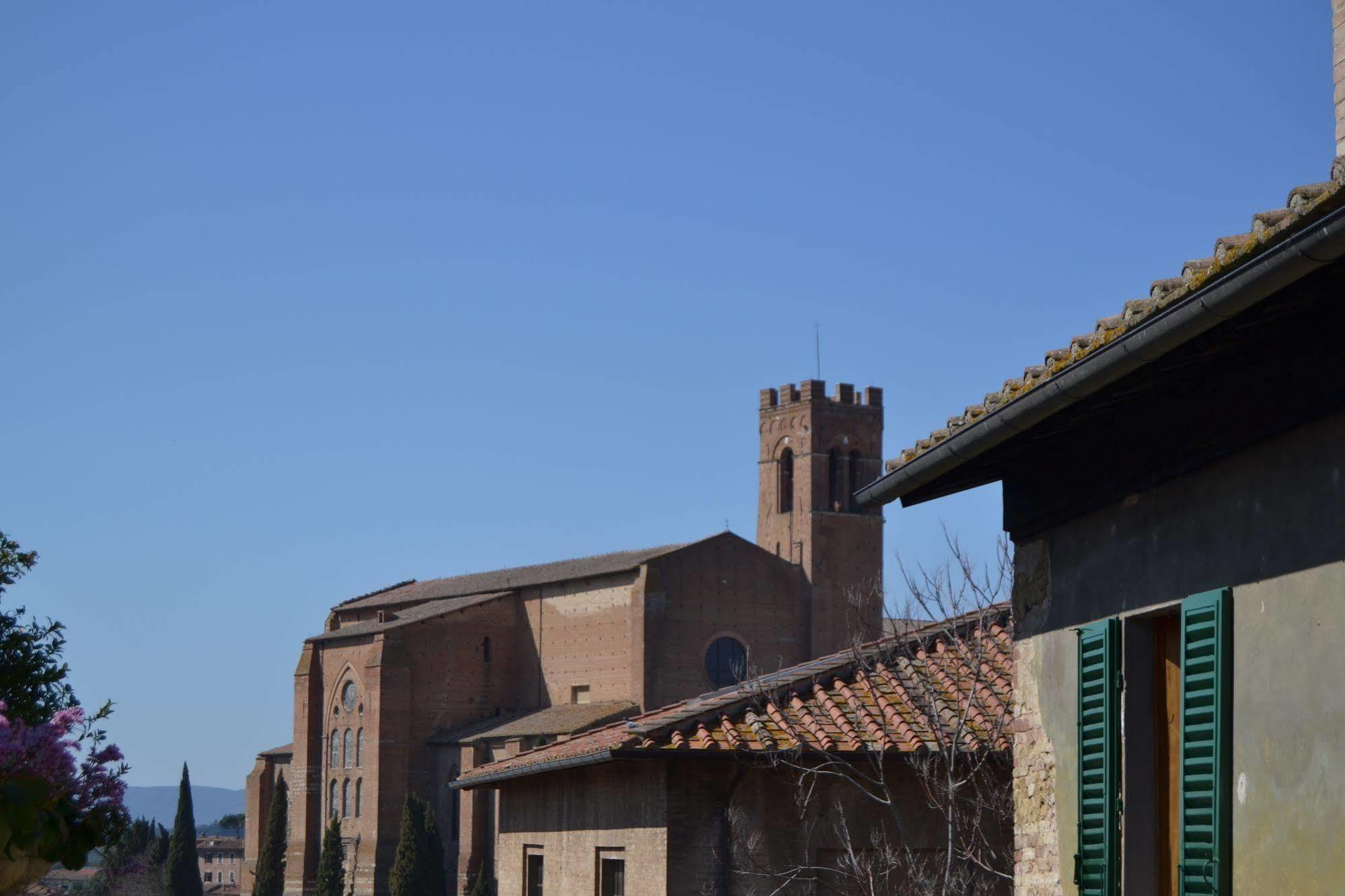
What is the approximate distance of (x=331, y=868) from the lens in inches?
2100

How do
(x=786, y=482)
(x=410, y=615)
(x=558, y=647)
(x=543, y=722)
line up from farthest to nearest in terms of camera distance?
1. (x=786, y=482)
2. (x=410, y=615)
3. (x=558, y=647)
4. (x=543, y=722)

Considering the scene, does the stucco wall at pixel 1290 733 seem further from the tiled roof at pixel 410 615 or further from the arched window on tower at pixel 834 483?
the arched window on tower at pixel 834 483

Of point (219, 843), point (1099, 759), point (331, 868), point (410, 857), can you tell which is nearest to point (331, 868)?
point (331, 868)

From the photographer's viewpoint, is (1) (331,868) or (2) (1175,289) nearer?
(2) (1175,289)

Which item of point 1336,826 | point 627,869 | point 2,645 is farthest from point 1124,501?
point 2,645

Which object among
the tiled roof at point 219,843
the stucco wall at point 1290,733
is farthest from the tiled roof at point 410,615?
the tiled roof at point 219,843

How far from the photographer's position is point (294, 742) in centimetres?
6056

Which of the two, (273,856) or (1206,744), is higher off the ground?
(1206,744)

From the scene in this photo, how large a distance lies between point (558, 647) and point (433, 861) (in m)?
8.39

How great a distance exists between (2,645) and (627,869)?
6.06 meters

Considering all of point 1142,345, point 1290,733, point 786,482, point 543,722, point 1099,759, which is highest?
point 786,482

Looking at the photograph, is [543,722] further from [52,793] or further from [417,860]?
[52,793]

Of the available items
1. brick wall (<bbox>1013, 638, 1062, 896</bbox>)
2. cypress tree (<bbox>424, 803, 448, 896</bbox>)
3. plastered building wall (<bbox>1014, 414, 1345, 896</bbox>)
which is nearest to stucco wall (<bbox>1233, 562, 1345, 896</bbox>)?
plastered building wall (<bbox>1014, 414, 1345, 896</bbox>)

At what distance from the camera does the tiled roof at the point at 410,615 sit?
5616 centimetres
